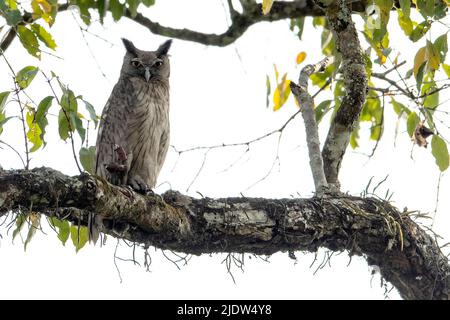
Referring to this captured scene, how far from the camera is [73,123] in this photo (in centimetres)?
318

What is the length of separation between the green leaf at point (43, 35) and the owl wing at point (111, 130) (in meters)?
1.59

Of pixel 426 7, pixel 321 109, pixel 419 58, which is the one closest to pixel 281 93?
pixel 321 109

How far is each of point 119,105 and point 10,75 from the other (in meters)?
1.79

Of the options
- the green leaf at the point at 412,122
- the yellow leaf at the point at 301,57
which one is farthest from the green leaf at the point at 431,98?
the yellow leaf at the point at 301,57

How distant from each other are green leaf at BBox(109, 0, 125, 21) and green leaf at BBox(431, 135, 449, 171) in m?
1.77

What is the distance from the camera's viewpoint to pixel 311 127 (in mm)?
4031

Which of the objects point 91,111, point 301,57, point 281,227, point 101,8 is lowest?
point 281,227

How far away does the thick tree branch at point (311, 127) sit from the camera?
3846 mm

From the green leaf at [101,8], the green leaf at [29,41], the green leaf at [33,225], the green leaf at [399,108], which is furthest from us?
the green leaf at [399,108]

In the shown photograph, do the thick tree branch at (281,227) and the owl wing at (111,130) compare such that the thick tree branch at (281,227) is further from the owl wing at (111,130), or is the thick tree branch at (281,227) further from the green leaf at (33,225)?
the owl wing at (111,130)

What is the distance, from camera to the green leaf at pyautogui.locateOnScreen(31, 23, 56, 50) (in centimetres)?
339

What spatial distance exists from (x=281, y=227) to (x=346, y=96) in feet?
2.98

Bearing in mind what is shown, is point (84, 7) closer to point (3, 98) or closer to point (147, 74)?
point (3, 98)
